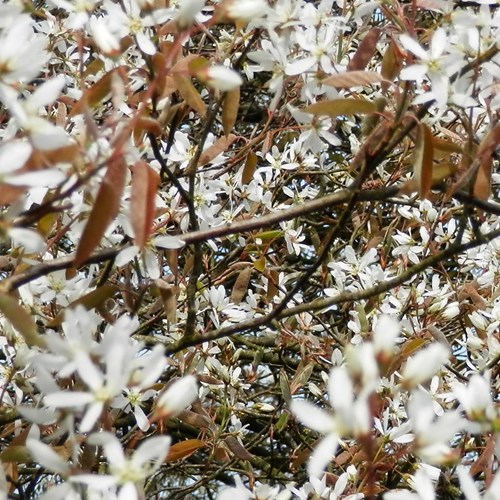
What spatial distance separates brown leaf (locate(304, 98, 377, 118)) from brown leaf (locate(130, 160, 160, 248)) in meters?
0.25

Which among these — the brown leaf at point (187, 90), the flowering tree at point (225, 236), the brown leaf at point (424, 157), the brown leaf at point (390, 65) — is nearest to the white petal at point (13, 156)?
the flowering tree at point (225, 236)

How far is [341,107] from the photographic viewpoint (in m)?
1.04

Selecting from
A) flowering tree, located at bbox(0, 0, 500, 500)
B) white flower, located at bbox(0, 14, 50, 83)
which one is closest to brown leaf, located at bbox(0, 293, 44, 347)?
flowering tree, located at bbox(0, 0, 500, 500)

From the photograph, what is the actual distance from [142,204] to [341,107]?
1.02 ft

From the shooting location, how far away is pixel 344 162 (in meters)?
2.59

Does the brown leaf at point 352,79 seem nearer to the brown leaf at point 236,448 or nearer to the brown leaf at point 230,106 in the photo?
the brown leaf at point 230,106

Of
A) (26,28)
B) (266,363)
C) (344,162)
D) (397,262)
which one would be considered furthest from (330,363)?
(26,28)

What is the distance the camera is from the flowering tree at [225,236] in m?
0.75

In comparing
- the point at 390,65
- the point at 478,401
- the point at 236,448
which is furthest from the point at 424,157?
the point at 236,448

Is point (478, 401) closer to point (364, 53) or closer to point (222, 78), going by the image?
point (222, 78)

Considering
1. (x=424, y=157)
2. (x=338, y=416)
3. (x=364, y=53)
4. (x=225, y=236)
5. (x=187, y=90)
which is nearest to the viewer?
(x=338, y=416)

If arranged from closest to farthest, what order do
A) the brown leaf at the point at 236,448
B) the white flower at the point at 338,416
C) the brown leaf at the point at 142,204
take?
1. the white flower at the point at 338,416
2. the brown leaf at the point at 142,204
3. the brown leaf at the point at 236,448

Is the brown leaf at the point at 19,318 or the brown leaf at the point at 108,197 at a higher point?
the brown leaf at the point at 108,197

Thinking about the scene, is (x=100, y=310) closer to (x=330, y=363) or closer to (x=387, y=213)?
(x=330, y=363)
